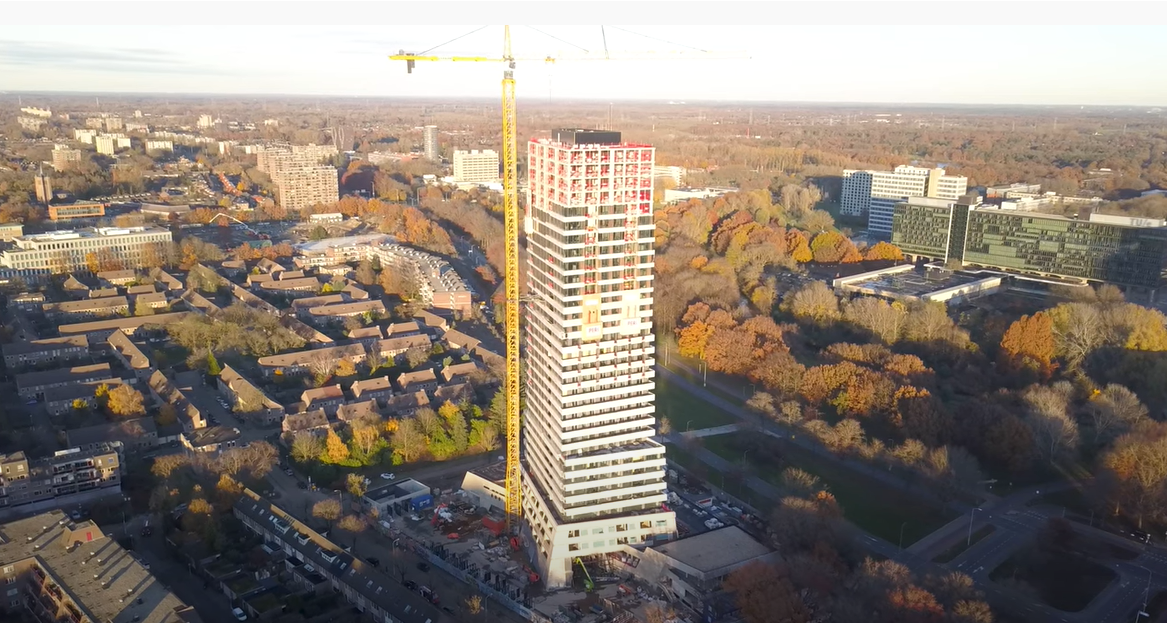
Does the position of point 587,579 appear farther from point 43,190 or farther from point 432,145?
point 432,145

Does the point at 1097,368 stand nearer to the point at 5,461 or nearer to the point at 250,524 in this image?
the point at 250,524

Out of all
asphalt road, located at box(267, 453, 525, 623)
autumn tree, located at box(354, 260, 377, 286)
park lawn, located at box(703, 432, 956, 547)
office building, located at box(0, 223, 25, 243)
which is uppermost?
office building, located at box(0, 223, 25, 243)

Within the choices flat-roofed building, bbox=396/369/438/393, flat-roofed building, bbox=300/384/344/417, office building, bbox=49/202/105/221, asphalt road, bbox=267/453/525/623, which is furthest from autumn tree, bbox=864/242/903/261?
office building, bbox=49/202/105/221

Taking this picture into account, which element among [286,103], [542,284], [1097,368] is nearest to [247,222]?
[542,284]

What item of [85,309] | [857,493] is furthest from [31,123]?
[857,493]

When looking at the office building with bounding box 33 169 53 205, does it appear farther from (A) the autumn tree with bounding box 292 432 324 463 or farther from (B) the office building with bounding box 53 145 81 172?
(A) the autumn tree with bounding box 292 432 324 463

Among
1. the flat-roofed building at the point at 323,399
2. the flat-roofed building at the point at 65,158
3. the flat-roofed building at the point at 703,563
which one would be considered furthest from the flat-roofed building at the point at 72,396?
the flat-roofed building at the point at 65,158
